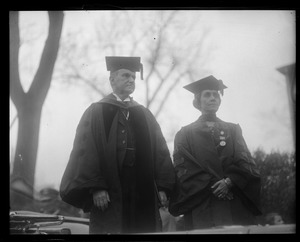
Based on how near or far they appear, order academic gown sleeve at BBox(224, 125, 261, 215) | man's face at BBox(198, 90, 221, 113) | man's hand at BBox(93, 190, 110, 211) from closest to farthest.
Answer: man's hand at BBox(93, 190, 110, 211) < academic gown sleeve at BBox(224, 125, 261, 215) < man's face at BBox(198, 90, 221, 113)

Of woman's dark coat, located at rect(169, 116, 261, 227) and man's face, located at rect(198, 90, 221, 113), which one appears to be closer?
woman's dark coat, located at rect(169, 116, 261, 227)

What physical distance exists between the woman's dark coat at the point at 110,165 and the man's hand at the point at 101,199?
3 cm

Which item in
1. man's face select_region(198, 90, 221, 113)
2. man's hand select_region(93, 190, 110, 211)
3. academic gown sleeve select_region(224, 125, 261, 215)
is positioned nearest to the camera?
man's hand select_region(93, 190, 110, 211)

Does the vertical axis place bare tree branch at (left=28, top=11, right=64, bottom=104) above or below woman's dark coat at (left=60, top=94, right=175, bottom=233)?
above

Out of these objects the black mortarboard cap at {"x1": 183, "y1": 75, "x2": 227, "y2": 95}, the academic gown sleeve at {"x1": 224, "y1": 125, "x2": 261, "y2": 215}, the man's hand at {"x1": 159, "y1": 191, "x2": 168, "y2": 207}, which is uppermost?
the black mortarboard cap at {"x1": 183, "y1": 75, "x2": 227, "y2": 95}

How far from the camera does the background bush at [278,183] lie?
5219 millimetres

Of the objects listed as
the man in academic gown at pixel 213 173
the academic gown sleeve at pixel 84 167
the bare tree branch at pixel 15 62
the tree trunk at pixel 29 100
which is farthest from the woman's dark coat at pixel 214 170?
the bare tree branch at pixel 15 62

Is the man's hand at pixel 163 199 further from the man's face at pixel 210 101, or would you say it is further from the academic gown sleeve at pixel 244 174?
the man's face at pixel 210 101

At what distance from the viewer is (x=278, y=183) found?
17.3ft

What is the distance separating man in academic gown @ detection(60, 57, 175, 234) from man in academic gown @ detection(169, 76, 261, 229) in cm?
12

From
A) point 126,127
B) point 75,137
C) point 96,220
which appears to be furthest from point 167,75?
point 96,220

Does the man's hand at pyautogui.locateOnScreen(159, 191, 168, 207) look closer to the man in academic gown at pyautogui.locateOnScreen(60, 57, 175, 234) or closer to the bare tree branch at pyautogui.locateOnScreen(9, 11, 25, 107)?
the man in academic gown at pyautogui.locateOnScreen(60, 57, 175, 234)

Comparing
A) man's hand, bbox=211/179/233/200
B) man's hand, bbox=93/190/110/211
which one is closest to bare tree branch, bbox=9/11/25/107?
man's hand, bbox=93/190/110/211

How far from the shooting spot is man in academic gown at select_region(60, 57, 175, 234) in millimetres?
5121
